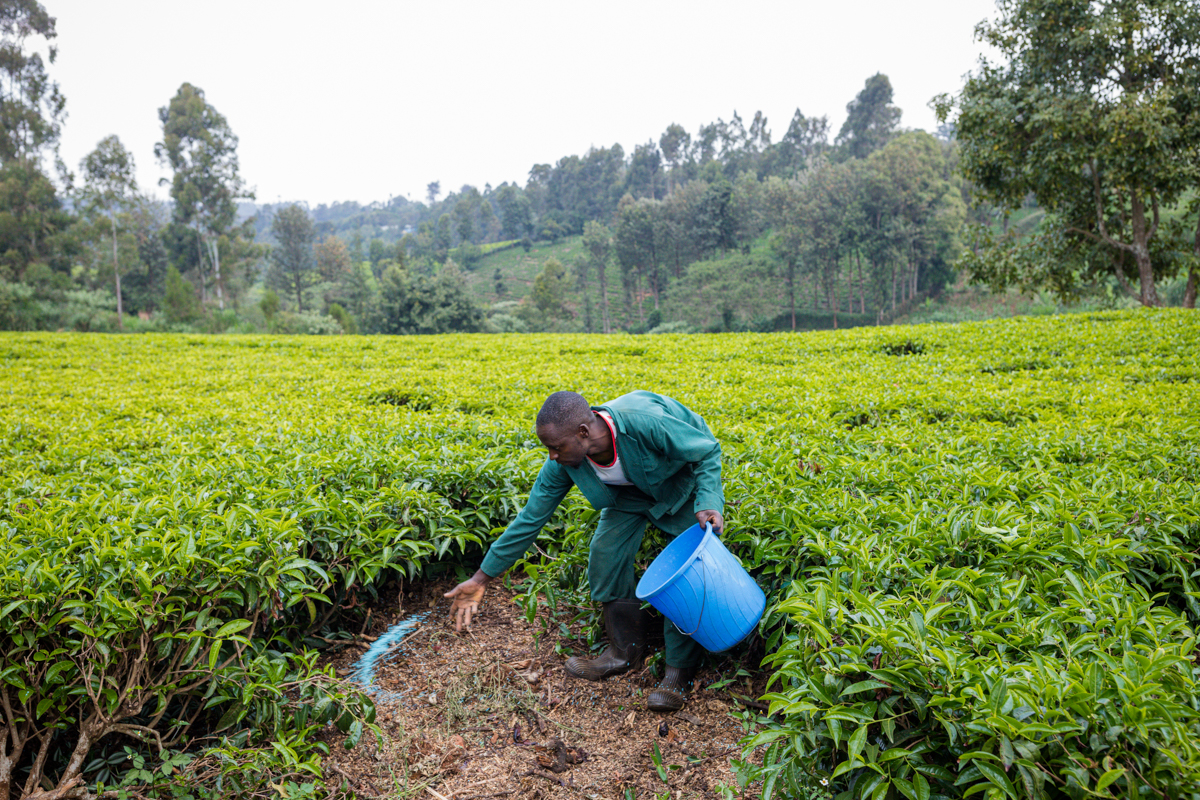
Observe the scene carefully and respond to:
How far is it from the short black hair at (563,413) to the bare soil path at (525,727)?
111 cm

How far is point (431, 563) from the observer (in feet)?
10.3

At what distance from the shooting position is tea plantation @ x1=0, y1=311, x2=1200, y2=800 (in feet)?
4.74

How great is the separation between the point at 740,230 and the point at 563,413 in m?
50.0

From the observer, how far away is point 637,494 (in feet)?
8.57

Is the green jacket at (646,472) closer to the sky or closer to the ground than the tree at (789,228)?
closer to the ground

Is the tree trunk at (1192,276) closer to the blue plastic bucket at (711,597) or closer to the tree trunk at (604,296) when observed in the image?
the blue plastic bucket at (711,597)

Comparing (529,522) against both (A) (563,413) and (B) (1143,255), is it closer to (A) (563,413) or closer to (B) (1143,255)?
(A) (563,413)

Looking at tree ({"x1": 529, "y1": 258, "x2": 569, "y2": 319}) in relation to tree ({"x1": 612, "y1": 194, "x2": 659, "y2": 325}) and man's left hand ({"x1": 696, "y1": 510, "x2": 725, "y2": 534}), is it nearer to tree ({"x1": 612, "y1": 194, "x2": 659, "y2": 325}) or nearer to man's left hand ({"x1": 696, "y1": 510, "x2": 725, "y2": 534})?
tree ({"x1": 612, "y1": 194, "x2": 659, "y2": 325})

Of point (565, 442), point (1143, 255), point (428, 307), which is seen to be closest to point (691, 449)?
point (565, 442)

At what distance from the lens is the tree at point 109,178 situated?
1147 inches

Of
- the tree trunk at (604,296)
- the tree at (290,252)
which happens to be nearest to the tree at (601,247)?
the tree trunk at (604,296)

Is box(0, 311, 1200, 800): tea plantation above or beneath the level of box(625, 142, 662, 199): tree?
beneath

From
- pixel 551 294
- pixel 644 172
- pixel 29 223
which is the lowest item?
pixel 551 294

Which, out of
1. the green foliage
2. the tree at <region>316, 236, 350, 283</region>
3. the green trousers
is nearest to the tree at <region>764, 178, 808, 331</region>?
the green foliage
